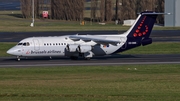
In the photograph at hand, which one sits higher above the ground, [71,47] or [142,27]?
[142,27]

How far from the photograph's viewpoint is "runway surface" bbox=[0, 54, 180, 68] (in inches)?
1662

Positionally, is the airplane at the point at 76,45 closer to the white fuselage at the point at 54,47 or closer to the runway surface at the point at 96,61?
the white fuselage at the point at 54,47

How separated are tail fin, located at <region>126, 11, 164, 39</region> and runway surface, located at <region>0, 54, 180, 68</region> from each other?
2116 millimetres

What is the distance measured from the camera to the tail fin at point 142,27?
1875 inches

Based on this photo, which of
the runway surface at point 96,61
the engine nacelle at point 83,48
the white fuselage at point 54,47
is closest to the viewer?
the runway surface at point 96,61

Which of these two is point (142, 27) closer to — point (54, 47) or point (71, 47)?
point (71, 47)

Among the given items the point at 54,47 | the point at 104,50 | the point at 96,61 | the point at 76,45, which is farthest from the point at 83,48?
the point at 54,47

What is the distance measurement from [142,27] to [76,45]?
266 inches

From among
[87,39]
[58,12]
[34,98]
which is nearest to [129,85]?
[34,98]

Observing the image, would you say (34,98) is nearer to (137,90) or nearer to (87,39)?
(137,90)

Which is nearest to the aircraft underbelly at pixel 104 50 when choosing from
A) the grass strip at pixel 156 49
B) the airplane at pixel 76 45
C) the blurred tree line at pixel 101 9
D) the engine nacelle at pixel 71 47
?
the airplane at pixel 76 45

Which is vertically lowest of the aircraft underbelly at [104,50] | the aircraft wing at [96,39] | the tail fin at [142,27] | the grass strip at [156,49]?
the grass strip at [156,49]

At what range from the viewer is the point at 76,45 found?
4581 centimetres

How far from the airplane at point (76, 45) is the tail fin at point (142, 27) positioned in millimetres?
83
